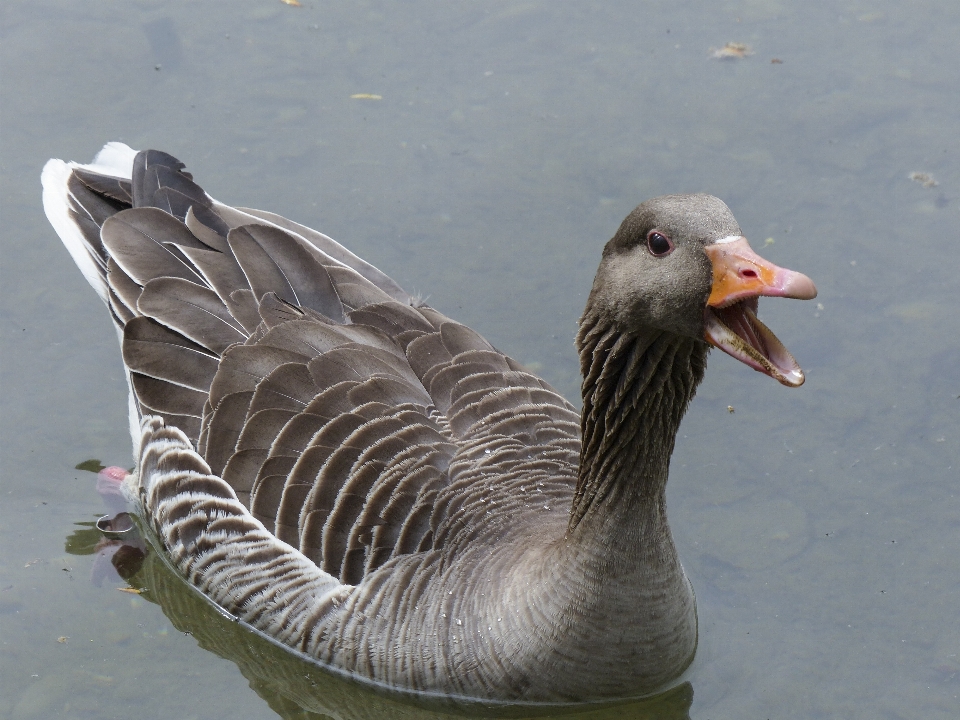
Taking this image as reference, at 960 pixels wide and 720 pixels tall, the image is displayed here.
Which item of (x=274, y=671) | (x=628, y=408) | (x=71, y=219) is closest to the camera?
(x=628, y=408)

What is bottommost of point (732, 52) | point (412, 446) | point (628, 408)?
point (412, 446)

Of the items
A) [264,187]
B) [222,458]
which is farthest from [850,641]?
[264,187]

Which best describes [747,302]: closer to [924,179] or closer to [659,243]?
[659,243]

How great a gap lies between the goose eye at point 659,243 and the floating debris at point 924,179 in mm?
4939

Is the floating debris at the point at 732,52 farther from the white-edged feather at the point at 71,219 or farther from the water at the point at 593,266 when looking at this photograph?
the white-edged feather at the point at 71,219

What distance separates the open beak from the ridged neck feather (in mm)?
322

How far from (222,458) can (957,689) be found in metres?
3.80

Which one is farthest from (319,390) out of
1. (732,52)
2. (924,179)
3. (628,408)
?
(732,52)

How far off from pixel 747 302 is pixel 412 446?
198 cm

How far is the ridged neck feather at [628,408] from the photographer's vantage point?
482 centimetres

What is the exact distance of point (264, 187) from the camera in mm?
8805

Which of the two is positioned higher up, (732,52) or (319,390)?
(732,52)

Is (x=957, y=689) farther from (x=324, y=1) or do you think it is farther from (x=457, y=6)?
(x=324, y=1)

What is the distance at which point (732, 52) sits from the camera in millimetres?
9773
